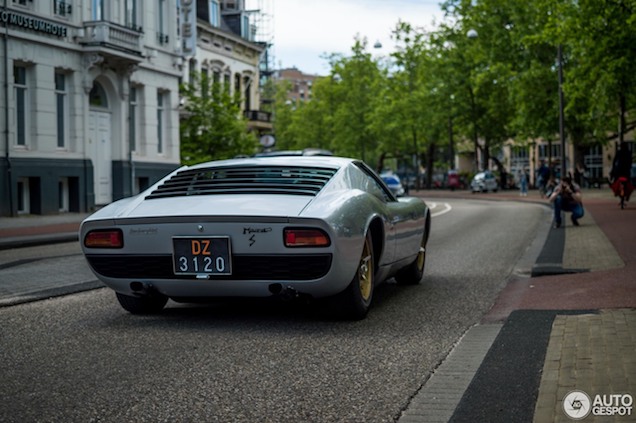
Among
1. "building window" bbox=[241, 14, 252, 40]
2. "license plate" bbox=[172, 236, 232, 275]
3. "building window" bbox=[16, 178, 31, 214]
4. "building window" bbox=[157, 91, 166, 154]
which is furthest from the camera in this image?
"building window" bbox=[241, 14, 252, 40]

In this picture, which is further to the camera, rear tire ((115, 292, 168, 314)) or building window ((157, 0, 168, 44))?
building window ((157, 0, 168, 44))

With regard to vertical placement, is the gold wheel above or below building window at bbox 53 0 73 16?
below

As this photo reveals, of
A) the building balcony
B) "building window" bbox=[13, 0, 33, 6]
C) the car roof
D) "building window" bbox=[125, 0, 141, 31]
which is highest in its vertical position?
"building window" bbox=[125, 0, 141, 31]

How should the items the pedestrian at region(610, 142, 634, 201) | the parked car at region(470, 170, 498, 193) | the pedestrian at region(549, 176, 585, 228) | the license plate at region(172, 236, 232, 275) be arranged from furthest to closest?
the parked car at region(470, 170, 498, 193), the pedestrian at region(610, 142, 634, 201), the pedestrian at region(549, 176, 585, 228), the license plate at region(172, 236, 232, 275)

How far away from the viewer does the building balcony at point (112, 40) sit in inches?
1199

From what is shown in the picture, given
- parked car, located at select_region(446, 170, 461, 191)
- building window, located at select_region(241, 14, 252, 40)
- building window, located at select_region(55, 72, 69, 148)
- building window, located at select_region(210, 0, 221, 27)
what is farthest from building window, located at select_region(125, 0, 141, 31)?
parked car, located at select_region(446, 170, 461, 191)

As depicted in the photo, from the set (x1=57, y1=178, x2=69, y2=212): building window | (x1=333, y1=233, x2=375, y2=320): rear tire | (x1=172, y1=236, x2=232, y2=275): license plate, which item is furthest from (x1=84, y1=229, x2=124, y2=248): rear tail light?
(x1=57, y1=178, x2=69, y2=212): building window

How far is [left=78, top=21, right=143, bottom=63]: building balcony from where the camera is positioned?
30453mm

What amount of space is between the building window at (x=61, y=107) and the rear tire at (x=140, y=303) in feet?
77.0

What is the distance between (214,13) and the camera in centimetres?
Result: 5556

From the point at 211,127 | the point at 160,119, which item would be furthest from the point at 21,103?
the point at 211,127

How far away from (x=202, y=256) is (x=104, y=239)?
0.81 m

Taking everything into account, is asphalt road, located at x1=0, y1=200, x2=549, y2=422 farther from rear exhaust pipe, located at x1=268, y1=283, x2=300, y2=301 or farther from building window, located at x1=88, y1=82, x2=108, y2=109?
building window, located at x1=88, y1=82, x2=108, y2=109

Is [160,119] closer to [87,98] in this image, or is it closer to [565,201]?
[87,98]
